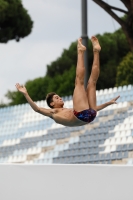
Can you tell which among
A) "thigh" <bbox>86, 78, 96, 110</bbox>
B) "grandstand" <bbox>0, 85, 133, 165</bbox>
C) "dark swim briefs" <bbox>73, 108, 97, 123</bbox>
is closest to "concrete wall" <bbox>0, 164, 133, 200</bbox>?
"dark swim briefs" <bbox>73, 108, 97, 123</bbox>

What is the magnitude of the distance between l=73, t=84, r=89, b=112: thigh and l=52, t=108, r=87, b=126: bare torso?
175 mm

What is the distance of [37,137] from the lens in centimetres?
2134

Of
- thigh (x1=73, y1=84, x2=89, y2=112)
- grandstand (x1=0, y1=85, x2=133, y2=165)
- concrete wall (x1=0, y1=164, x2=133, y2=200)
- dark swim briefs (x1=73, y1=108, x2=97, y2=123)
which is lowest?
concrete wall (x1=0, y1=164, x2=133, y2=200)

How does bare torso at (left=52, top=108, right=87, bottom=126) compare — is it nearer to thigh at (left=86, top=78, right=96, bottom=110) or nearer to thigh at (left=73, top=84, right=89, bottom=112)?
thigh at (left=73, top=84, right=89, bottom=112)

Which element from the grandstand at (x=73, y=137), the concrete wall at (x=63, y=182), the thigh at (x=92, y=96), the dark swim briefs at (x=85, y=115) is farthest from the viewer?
the grandstand at (x=73, y=137)

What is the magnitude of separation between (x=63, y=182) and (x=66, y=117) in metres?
1.41

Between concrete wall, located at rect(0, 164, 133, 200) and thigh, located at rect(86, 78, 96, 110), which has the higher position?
thigh, located at rect(86, 78, 96, 110)

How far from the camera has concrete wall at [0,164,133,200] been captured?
9.12 metres

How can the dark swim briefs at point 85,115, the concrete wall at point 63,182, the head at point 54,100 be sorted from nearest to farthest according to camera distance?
1. the concrete wall at point 63,182
2. the dark swim briefs at point 85,115
3. the head at point 54,100

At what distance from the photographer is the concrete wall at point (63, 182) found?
29.9 feet

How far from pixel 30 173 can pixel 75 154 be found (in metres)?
10.4

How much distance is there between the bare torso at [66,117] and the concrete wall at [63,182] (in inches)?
47.9

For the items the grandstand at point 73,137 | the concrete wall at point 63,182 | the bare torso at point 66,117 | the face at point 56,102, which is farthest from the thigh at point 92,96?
the grandstand at point 73,137

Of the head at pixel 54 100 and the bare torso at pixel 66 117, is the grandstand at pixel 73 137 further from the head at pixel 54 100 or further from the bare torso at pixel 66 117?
the bare torso at pixel 66 117
